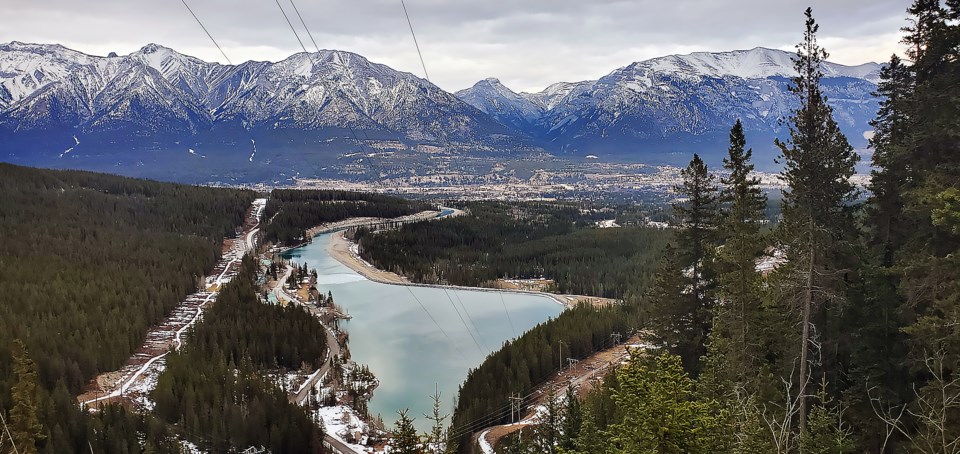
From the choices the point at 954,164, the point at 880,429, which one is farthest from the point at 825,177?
the point at 880,429

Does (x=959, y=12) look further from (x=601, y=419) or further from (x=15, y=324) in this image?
(x=15, y=324)

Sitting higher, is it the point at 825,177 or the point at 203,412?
the point at 825,177

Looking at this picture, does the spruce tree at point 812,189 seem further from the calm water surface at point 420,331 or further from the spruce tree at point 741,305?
the calm water surface at point 420,331

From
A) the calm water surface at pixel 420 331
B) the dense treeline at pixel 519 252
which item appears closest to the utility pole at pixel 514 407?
the calm water surface at pixel 420 331

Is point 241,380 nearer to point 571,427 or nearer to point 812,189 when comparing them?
point 571,427

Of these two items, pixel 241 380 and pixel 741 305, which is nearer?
pixel 741 305

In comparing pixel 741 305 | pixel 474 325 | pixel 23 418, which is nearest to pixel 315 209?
pixel 474 325

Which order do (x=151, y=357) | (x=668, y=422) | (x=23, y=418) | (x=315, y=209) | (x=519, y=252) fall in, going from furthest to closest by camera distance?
(x=315, y=209) < (x=519, y=252) < (x=151, y=357) < (x=23, y=418) < (x=668, y=422)

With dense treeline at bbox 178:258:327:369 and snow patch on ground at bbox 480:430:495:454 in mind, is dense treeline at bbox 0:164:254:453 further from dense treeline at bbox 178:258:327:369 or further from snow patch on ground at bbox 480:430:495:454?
snow patch on ground at bbox 480:430:495:454
